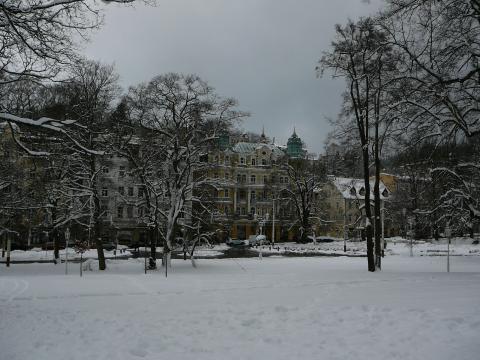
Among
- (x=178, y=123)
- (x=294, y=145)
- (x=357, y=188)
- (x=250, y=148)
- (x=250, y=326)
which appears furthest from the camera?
(x=294, y=145)

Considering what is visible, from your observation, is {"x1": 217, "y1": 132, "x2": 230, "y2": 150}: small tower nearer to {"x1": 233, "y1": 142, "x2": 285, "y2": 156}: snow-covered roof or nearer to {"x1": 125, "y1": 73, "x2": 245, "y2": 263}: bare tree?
{"x1": 125, "y1": 73, "x2": 245, "y2": 263}: bare tree

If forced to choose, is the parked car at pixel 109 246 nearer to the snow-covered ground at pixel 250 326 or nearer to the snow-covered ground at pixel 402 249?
the snow-covered ground at pixel 402 249

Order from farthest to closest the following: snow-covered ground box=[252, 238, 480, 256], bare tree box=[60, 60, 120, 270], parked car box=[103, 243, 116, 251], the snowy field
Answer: parked car box=[103, 243, 116, 251], snow-covered ground box=[252, 238, 480, 256], the snowy field, bare tree box=[60, 60, 120, 270]

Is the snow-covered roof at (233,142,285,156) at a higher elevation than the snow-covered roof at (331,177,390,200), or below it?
higher

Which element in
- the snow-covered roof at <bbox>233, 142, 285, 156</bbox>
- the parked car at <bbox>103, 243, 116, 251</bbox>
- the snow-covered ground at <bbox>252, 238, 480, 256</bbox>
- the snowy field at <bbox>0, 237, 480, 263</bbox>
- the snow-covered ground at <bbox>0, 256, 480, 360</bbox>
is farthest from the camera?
the snow-covered roof at <bbox>233, 142, 285, 156</bbox>

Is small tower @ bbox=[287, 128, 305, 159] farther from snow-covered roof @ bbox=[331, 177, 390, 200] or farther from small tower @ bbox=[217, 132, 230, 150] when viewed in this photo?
small tower @ bbox=[217, 132, 230, 150]

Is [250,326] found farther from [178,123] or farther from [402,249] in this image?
[402,249]

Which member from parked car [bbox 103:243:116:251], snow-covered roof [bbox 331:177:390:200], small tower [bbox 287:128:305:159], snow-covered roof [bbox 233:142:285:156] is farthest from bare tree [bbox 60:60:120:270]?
small tower [bbox 287:128:305:159]

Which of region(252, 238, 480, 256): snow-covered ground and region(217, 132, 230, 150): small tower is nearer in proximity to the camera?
region(217, 132, 230, 150): small tower

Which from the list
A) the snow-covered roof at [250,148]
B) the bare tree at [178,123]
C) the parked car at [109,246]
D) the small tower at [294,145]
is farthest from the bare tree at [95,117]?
the small tower at [294,145]

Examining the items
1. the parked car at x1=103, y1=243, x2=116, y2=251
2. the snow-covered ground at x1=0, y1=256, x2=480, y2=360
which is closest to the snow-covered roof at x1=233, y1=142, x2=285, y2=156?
the parked car at x1=103, y1=243, x2=116, y2=251

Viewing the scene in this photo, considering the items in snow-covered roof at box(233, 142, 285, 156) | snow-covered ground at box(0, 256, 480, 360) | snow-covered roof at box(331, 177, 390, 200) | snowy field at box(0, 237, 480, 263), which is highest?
snow-covered roof at box(233, 142, 285, 156)

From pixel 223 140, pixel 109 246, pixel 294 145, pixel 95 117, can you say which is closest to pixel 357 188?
pixel 294 145

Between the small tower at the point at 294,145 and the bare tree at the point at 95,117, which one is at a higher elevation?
the small tower at the point at 294,145
